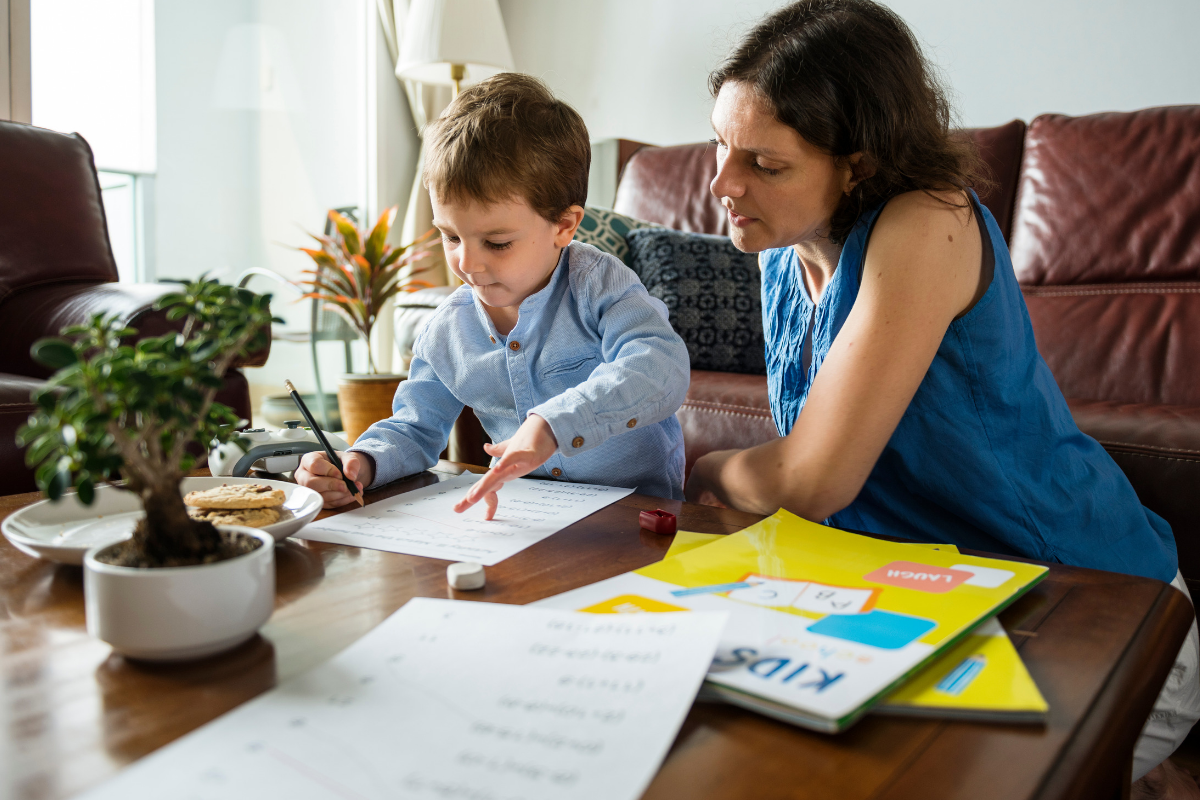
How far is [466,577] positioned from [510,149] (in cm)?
59

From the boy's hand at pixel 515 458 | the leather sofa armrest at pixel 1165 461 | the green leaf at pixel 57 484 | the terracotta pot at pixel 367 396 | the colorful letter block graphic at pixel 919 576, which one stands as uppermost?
the green leaf at pixel 57 484

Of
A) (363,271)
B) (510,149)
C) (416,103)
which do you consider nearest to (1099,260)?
(510,149)

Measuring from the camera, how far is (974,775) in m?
0.37

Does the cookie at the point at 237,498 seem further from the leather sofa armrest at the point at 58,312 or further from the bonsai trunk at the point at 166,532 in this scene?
the leather sofa armrest at the point at 58,312

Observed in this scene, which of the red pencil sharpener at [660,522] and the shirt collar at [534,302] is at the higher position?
the shirt collar at [534,302]

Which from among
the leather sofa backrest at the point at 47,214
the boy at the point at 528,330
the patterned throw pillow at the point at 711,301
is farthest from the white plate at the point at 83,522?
the leather sofa backrest at the point at 47,214

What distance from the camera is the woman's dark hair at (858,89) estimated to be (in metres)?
0.88

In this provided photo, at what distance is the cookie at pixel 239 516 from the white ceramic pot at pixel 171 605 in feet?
0.68

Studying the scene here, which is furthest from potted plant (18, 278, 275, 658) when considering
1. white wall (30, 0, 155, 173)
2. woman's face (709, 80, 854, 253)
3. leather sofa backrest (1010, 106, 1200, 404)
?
white wall (30, 0, 155, 173)

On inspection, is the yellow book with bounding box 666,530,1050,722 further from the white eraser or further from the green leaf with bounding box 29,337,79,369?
the green leaf with bounding box 29,337,79,369

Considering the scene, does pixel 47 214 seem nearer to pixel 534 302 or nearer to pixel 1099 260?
pixel 534 302

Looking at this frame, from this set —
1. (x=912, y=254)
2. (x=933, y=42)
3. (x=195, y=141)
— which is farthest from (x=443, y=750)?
(x=195, y=141)

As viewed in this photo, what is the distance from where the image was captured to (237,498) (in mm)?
693

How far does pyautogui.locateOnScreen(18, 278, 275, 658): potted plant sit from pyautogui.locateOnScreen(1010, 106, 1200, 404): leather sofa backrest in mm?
1753
